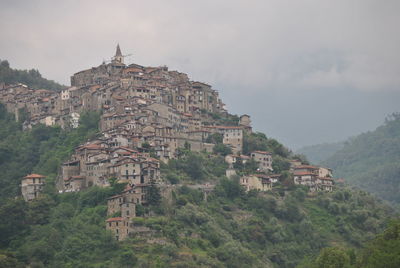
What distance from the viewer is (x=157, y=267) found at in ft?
186

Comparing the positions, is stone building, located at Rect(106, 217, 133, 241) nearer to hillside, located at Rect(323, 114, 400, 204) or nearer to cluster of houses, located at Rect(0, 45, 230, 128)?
cluster of houses, located at Rect(0, 45, 230, 128)

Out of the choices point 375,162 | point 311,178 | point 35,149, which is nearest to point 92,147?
point 35,149

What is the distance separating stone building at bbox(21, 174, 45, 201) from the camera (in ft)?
232

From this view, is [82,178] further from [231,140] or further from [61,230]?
[231,140]

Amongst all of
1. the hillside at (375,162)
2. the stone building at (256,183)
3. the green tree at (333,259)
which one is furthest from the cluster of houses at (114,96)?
the hillside at (375,162)

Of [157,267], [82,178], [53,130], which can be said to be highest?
[53,130]

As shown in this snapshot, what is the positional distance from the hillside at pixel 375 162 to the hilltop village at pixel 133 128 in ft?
175

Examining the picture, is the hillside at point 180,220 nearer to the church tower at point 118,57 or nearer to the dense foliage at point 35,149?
the dense foliage at point 35,149

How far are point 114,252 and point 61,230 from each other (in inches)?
270

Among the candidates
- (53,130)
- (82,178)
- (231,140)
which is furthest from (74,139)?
(231,140)

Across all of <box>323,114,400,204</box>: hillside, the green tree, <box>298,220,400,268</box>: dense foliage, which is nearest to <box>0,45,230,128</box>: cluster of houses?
the green tree

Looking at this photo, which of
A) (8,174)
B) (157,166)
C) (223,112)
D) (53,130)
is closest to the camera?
(157,166)

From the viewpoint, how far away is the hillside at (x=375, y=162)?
138250 mm

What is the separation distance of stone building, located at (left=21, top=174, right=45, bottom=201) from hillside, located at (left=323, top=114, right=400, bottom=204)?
78834 millimetres
